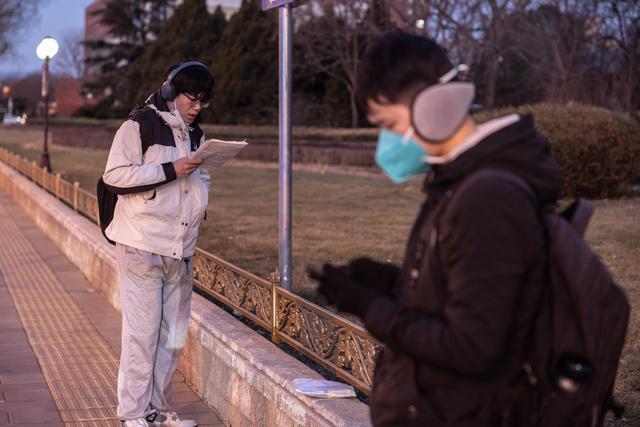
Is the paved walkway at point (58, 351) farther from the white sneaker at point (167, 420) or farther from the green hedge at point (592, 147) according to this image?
the green hedge at point (592, 147)

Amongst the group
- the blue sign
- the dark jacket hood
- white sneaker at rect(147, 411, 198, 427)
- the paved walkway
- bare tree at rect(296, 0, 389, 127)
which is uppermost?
bare tree at rect(296, 0, 389, 127)

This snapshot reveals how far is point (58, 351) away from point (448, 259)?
5378 mm

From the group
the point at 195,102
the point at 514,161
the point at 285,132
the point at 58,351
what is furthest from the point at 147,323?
the point at 514,161

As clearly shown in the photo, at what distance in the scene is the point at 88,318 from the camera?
26.7 ft

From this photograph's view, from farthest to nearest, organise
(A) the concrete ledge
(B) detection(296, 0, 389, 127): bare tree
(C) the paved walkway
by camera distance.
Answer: (B) detection(296, 0, 389, 127): bare tree
(C) the paved walkway
(A) the concrete ledge

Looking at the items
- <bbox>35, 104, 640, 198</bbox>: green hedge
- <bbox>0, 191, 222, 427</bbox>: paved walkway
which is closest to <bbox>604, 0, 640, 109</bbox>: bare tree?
<bbox>35, 104, 640, 198</bbox>: green hedge

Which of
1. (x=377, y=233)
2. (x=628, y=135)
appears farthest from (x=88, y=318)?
(x=628, y=135)

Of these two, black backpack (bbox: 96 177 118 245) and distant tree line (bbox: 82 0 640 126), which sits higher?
distant tree line (bbox: 82 0 640 126)

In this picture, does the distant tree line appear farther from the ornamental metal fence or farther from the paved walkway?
the ornamental metal fence

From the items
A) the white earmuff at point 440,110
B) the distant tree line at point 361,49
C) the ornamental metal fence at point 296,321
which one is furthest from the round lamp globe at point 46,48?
the white earmuff at point 440,110

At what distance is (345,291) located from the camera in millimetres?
2197

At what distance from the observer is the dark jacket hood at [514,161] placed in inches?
82.4

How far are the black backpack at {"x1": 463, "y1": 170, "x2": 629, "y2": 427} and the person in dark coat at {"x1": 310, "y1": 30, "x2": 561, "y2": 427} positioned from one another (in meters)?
0.03

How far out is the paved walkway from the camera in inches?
215
